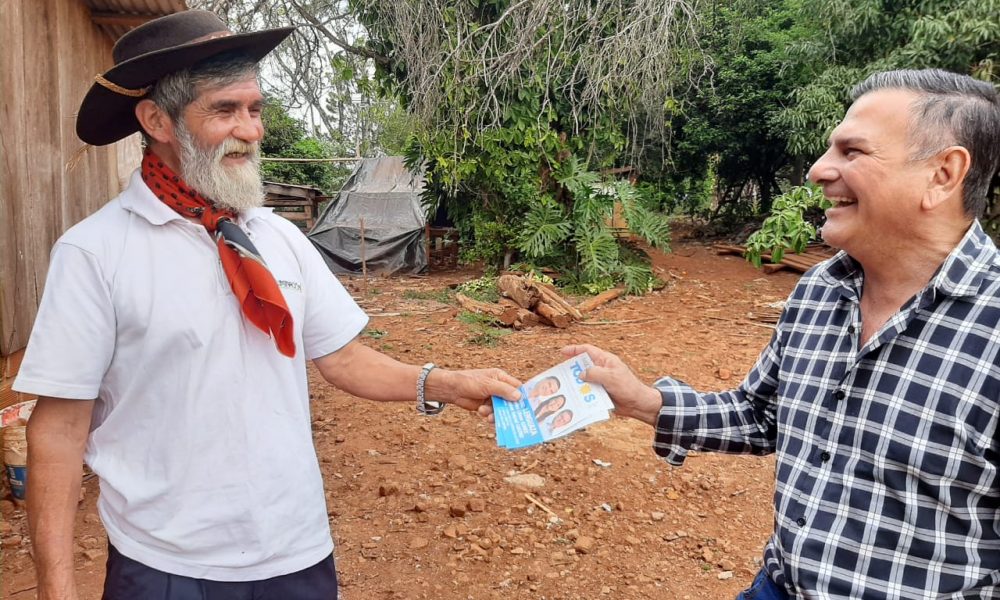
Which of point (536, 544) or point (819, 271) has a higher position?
point (819, 271)

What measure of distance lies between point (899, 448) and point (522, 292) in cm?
872

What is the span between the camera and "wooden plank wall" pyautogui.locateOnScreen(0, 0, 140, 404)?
11.4 ft

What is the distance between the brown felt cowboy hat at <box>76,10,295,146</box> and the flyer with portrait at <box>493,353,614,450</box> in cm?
137

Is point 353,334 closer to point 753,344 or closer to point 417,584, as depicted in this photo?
point 417,584

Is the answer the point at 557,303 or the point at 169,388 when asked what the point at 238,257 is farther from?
the point at 557,303

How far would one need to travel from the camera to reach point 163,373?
1876 mm

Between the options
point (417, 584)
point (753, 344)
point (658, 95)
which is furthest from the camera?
point (658, 95)

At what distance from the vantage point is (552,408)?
7.49 feet

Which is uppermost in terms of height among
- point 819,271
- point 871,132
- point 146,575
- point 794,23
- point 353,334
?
point 794,23

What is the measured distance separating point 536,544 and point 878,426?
2.86 meters

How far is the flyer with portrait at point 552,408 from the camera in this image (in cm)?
217

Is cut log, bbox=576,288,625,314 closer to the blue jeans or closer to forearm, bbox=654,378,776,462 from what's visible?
forearm, bbox=654,378,776,462

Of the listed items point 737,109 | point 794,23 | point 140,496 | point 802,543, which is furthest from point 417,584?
point 794,23

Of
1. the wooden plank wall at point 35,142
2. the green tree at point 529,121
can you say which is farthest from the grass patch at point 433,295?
the wooden plank wall at point 35,142
